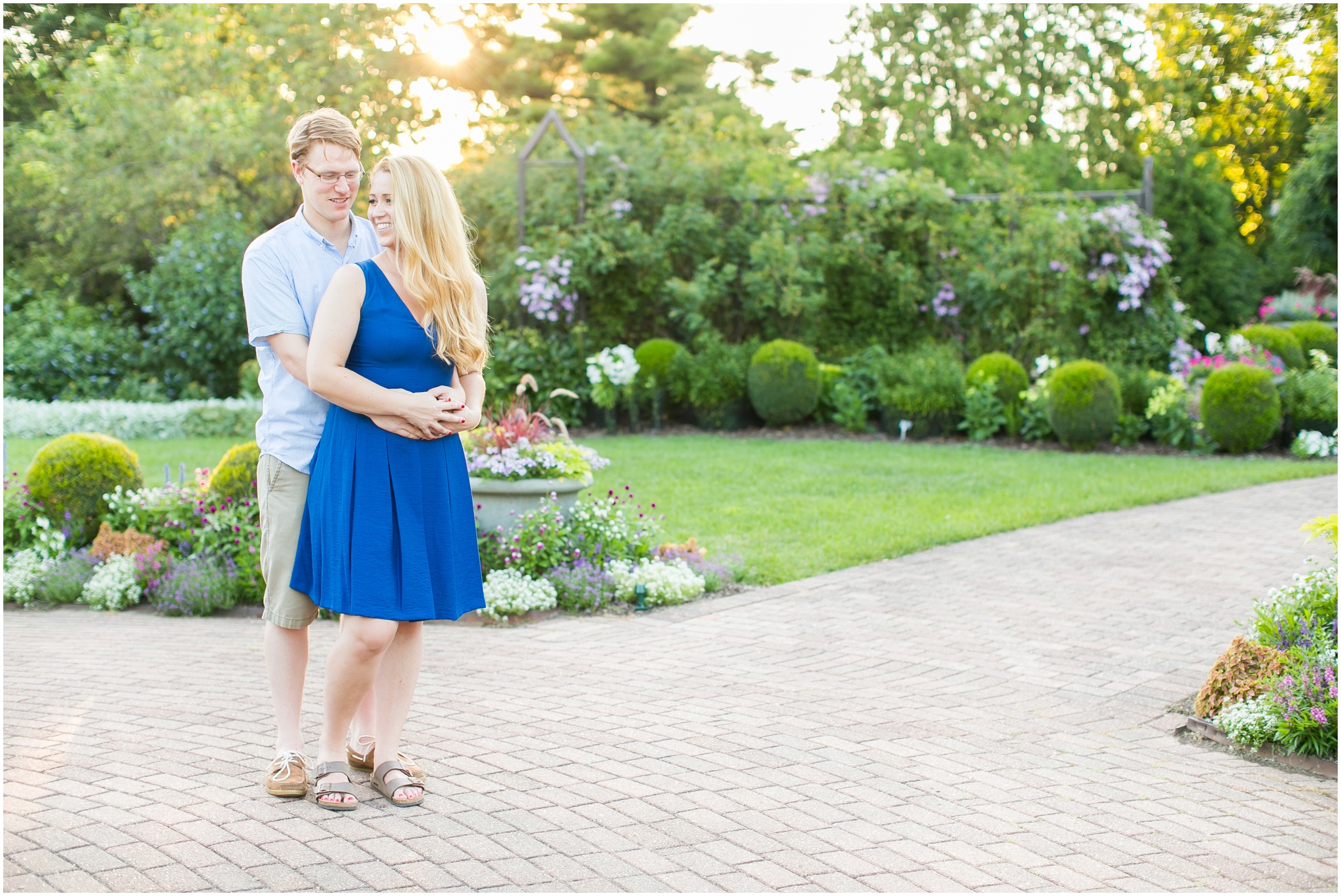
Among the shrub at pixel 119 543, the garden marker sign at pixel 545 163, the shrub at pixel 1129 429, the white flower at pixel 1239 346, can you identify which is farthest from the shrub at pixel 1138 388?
the shrub at pixel 119 543

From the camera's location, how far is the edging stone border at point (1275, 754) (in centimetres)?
335

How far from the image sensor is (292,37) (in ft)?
58.5

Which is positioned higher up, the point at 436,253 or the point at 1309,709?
the point at 436,253

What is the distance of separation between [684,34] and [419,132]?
6.49 metres

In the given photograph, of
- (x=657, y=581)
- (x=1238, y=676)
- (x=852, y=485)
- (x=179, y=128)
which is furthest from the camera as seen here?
(x=179, y=128)

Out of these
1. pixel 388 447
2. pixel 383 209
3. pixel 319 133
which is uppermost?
pixel 319 133

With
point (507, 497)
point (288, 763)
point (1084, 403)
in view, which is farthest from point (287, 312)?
point (1084, 403)

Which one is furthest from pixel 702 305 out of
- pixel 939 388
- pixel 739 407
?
pixel 939 388

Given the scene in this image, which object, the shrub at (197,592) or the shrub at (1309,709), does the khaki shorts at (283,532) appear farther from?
the shrub at (1309,709)

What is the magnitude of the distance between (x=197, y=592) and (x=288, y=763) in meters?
2.72

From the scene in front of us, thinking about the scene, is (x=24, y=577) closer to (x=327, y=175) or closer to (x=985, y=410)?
(x=327, y=175)

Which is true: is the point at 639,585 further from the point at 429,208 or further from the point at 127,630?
the point at 429,208

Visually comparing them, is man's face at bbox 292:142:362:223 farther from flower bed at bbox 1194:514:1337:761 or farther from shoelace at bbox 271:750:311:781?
flower bed at bbox 1194:514:1337:761

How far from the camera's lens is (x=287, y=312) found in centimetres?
287
